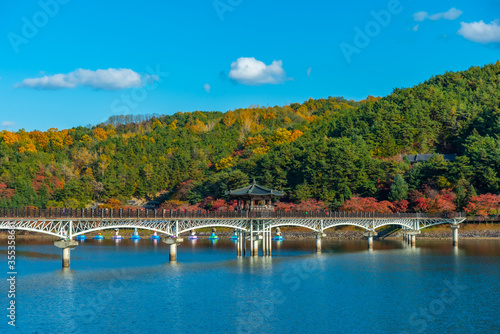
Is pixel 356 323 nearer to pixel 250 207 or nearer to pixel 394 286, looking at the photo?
pixel 394 286

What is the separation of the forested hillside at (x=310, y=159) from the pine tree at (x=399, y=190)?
7.5 inches

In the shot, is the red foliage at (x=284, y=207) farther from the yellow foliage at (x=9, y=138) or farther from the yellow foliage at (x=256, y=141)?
the yellow foliage at (x=9, y=138)

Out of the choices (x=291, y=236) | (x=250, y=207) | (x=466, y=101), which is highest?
(x=466, y=101)

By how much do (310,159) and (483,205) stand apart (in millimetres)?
36234

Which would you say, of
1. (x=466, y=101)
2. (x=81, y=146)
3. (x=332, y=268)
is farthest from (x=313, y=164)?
(x=81, y=146)

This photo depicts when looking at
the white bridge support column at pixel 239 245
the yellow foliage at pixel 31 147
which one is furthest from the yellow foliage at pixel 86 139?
the white bridge support column at pixel 239 245

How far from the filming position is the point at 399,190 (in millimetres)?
107375

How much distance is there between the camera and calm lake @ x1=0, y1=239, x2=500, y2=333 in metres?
34.9

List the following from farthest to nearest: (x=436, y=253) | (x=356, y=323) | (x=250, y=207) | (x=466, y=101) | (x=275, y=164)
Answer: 1. (x=466, y=101)
2. (x=275, y=164)
3. (x=250, y=207)
4. (x=436, y=253)
5. (x=356, y=323)

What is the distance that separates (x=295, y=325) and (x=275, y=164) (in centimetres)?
8993

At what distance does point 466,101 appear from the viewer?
162 meters

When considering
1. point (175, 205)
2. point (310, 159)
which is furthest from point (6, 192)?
point (310, 159)

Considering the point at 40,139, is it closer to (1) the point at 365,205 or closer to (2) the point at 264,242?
(1) the point at 365,205

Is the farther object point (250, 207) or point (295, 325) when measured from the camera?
point (250, 207)
